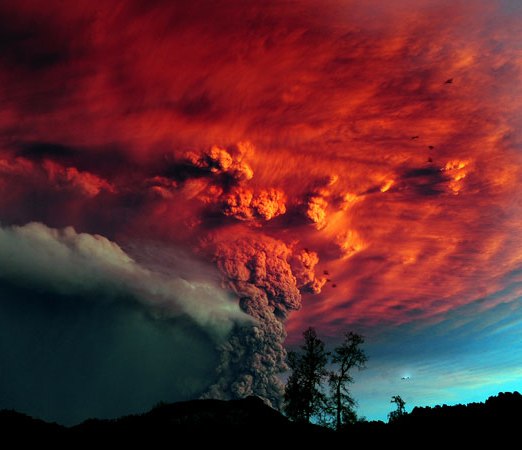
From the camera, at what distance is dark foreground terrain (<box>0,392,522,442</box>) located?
2659cm

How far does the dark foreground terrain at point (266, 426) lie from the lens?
26.6 m

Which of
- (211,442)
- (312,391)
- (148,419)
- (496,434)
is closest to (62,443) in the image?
(148,419)

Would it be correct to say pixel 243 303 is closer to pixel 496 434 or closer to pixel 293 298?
pixel 293 298

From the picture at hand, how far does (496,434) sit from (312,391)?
3298 cm

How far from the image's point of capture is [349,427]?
1254 inches

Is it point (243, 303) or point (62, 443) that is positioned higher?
point (243, 303)

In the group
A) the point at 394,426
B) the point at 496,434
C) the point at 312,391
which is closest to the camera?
the point at 496,434

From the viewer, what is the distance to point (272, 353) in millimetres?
138125

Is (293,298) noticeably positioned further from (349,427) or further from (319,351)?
(349,427)

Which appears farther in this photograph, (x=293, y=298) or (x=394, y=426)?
(x=293, y=298)

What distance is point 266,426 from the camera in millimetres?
31094

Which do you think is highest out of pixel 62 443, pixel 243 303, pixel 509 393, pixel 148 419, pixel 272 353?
pixel 243 303

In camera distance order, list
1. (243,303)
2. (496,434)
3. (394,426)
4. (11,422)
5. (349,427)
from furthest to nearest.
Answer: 1. (243,303)
2. (349,427)
3. (394,426)
4. (11,422)
5. (496,434)

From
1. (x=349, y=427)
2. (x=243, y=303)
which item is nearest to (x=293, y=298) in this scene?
(x=243, y=303)
